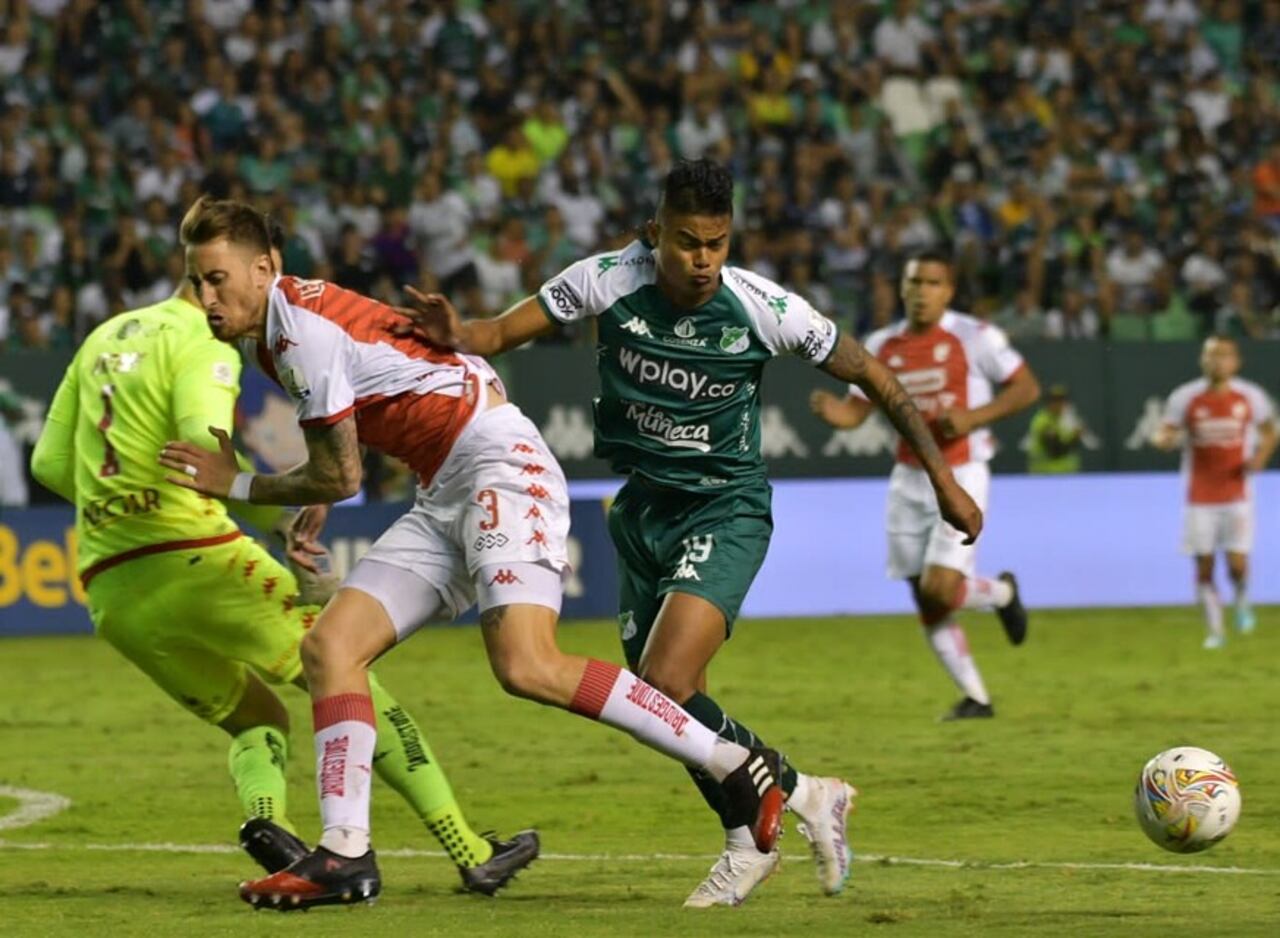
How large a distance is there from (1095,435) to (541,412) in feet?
17.7

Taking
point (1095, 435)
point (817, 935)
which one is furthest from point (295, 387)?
point (1095, 435)

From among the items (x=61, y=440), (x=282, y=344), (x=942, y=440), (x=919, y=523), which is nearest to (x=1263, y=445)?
(x=919, y=523)

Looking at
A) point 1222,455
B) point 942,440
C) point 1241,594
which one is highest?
point 942,440

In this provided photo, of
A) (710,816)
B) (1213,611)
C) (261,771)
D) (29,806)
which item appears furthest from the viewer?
(1213,611)

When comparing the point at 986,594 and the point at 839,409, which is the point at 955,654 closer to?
the point at 986,594

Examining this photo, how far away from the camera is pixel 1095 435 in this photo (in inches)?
917

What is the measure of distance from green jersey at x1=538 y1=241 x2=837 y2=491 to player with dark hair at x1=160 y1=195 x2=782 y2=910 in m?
0.42

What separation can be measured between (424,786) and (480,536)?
953mm

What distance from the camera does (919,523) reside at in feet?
43.9

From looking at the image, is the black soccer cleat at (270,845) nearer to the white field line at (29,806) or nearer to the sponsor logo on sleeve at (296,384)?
the sponsor logo on sleeve at (296,384)

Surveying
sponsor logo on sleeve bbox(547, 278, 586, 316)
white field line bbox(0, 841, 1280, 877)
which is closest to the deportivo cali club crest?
sponsor logo on sleeve bbox(547, 278, 586, 316)

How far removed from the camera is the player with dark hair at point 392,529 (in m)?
6.98

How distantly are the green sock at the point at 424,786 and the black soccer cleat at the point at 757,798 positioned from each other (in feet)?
3.10

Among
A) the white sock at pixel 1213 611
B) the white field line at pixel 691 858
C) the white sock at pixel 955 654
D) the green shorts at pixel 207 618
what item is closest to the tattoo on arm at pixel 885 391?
the white field line at pixel 691 858
